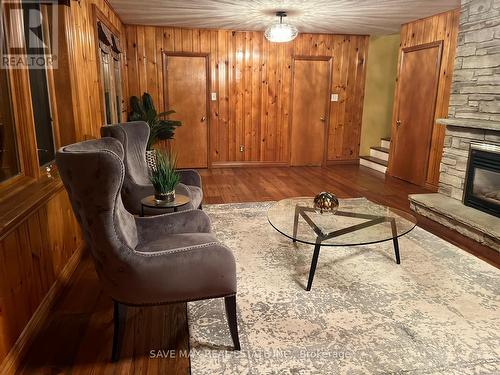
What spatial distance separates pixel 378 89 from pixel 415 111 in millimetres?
1604

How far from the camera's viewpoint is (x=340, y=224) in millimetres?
2762

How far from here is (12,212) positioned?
1765 millimetres

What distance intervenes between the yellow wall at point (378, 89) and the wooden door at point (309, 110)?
2.71 ft

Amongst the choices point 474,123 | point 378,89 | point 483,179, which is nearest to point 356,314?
point 483,179

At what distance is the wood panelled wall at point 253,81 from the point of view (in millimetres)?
5945

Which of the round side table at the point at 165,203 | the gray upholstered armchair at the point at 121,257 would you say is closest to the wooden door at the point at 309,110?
the round side table at the point at 165,203

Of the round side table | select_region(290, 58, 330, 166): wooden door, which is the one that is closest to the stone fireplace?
the round side table

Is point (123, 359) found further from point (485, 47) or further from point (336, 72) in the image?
point (336, 72)

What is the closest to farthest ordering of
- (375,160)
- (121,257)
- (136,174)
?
(121,257)
(136,174)
(375,160)

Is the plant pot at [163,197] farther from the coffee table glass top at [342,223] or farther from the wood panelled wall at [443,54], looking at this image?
the wood panelled wall at [443,54]

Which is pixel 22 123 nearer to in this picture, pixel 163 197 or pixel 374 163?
pixel 163 197

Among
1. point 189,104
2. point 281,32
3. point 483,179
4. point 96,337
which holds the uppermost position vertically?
point 281,32

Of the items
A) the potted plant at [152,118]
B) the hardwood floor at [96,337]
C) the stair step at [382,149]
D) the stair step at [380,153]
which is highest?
the potted plant at [152,118]

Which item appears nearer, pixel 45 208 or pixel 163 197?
pixel 45 208
